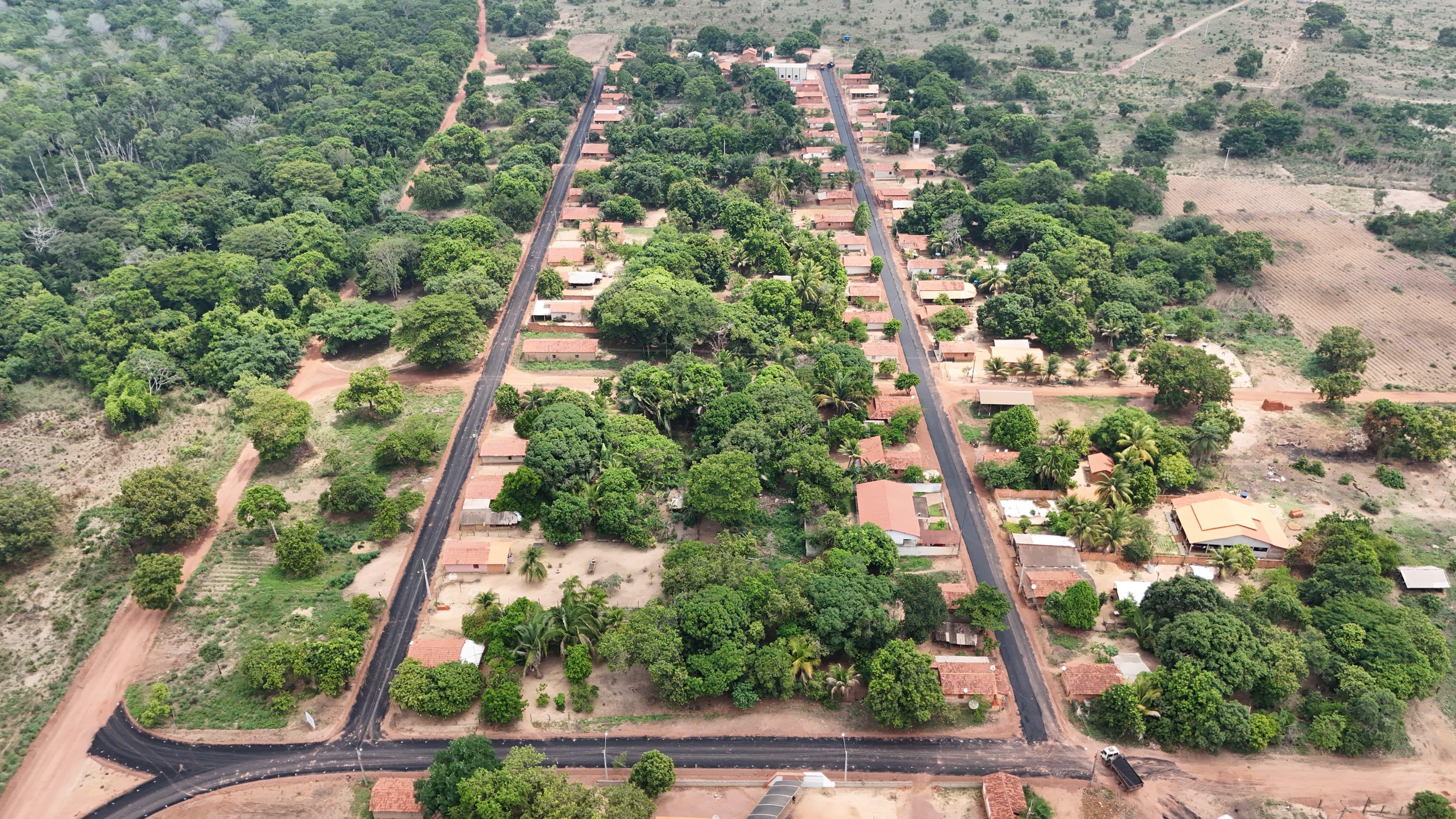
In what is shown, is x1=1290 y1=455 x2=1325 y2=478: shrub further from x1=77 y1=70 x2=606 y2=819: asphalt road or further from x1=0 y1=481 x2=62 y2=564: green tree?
x1=0 y1=481 x2=62 y2=564: green tree

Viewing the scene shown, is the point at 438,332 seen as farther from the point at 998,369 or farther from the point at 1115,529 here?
the point at 1115,529

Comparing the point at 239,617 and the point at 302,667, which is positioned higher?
the point at 302,667

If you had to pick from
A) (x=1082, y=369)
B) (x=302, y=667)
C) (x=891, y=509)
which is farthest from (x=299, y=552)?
(x=1082, y=369)

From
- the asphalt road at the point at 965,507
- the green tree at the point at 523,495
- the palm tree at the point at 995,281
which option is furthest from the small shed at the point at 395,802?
the palm tree at the point at 995,281

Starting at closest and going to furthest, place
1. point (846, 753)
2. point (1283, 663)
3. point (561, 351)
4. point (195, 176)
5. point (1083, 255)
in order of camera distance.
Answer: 1. point (846, 753)
2. point (1283, 663)
3. point (561, 351)
4. point (1083, 255)
5. point (195, 176)

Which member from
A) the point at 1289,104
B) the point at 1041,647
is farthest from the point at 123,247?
the point at 1289,104

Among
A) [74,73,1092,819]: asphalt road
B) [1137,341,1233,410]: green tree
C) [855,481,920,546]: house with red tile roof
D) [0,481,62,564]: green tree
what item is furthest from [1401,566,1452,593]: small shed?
[0,481,62,564]: green tree

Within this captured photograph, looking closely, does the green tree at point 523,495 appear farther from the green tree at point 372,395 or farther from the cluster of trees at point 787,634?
the green tree at point 372,395
